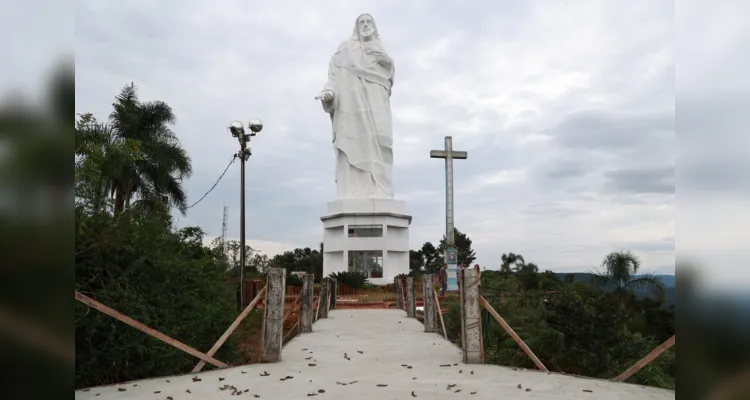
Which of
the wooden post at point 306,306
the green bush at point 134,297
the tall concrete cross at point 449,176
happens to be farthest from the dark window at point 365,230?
the green bush at point 134,297

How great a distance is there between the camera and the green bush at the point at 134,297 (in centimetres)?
680

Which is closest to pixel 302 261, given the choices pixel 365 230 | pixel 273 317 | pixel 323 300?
pixel 365 230

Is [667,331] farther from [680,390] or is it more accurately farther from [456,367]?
[680,390]

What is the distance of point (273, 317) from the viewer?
28.1 ft

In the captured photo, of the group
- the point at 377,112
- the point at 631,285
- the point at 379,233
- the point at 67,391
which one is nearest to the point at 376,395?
the point at 67,391

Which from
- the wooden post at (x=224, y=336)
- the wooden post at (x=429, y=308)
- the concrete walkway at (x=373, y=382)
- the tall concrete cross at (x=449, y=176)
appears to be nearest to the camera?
the concrete walkway at (x=373, y=382)

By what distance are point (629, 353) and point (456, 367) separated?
9.87 feet

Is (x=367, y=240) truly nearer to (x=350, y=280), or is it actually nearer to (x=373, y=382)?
(x=350, y=280)

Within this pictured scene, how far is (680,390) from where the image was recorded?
1678 mm

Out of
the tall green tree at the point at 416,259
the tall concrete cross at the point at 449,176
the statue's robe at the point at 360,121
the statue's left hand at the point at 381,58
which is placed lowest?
the tall green tree at the point at 416,259

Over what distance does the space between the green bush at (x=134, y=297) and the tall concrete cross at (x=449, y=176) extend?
58.8 feet

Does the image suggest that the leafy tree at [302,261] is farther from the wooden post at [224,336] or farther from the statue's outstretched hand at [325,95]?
the wooden post at [224,336]

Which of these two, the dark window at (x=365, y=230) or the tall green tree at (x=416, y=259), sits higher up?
the dark window at (x=365, y=230)

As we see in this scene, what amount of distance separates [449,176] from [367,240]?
6.84 metres
